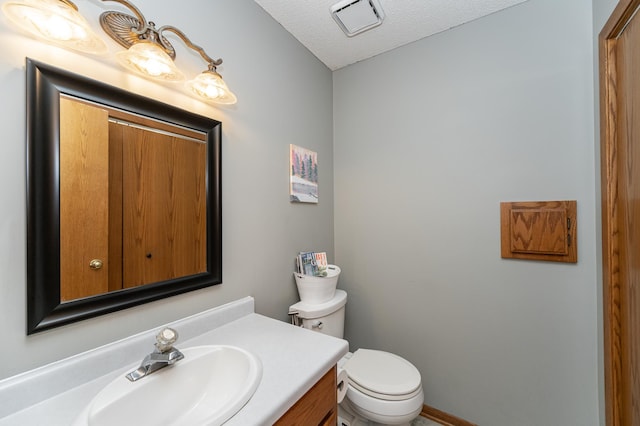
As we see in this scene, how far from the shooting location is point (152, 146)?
3.14 feet

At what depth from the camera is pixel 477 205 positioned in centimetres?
151

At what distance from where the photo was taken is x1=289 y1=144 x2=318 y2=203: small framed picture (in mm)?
1581

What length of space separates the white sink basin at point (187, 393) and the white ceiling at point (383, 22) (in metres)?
1.69

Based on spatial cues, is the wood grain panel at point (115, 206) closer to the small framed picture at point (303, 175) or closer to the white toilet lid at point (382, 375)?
the small framed picture at point (303, 175)

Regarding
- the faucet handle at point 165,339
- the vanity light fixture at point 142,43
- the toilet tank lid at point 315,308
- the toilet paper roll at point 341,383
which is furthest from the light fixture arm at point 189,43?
the toilet paper roll at point 341,383

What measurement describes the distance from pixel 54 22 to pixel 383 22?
4.90 ft

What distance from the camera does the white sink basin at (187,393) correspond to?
645mm

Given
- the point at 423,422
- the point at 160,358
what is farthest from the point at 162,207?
the point at 423,422

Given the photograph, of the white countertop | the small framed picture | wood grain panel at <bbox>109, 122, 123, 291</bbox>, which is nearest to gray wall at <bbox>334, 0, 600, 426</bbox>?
the small framed picture

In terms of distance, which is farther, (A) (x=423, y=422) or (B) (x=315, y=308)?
(A) (x=423, y=422)

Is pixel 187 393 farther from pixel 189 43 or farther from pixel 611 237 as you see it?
pixel 611 237

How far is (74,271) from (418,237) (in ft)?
5.42

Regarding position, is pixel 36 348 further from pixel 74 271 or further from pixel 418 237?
pixel 418 237

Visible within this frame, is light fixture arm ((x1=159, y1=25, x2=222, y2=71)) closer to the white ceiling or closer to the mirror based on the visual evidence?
the mirror
